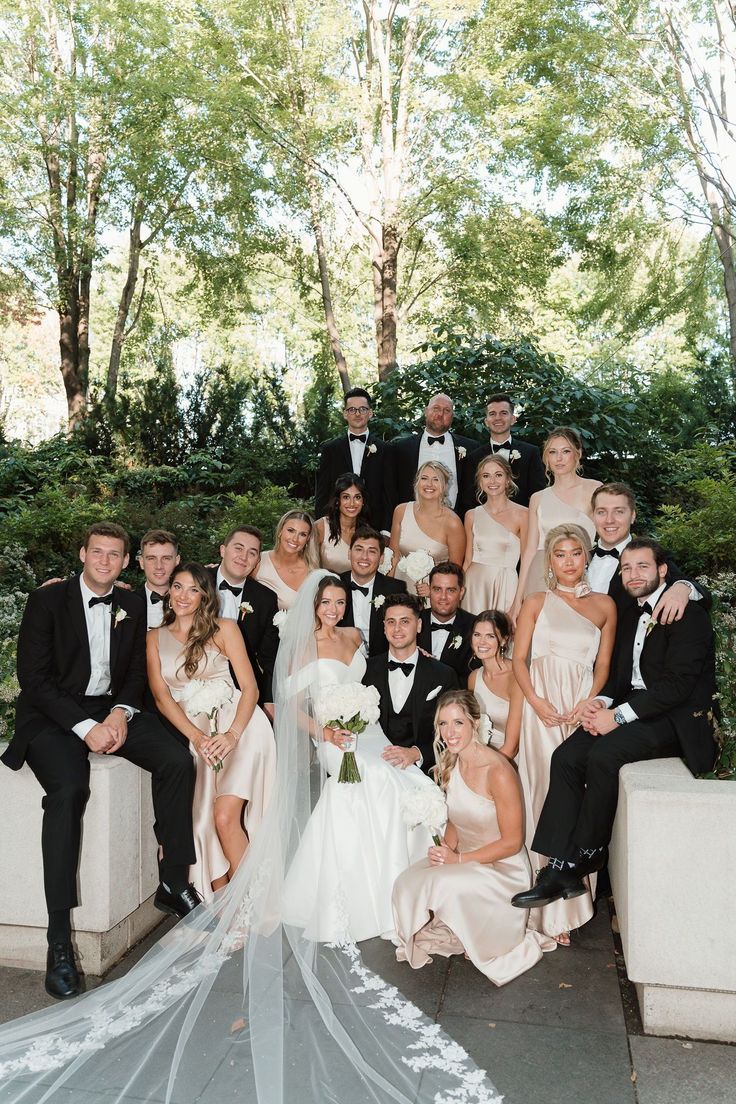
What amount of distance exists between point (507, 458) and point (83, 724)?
3689 mm

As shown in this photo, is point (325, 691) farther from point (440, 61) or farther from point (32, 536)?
point (440, 61)

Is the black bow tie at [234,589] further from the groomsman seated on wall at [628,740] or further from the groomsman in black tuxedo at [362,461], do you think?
the groomsman seated on wall at [628,740]

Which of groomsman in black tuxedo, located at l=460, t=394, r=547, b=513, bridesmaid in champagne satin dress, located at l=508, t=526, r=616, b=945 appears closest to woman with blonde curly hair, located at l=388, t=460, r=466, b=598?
groomsman in black tuxedo, located at l=460, t=394, r=547, b=513

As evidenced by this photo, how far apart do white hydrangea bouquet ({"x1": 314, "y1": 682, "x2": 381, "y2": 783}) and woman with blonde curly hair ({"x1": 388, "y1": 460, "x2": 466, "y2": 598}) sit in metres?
1.57

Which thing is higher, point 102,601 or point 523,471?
point 523,471

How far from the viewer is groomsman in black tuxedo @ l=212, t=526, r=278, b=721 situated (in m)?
5.25

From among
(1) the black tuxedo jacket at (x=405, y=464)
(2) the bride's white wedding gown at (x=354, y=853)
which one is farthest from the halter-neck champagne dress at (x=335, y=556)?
(2) the bride's white wedding gown at (x=354, y=853)

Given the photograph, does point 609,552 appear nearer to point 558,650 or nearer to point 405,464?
point 558,650

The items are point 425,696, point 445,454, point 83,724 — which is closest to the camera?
point 83,724

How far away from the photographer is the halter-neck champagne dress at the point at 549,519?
546 cm

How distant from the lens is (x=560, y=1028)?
11.0 feet

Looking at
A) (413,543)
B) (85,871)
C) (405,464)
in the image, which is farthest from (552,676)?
(405,464)

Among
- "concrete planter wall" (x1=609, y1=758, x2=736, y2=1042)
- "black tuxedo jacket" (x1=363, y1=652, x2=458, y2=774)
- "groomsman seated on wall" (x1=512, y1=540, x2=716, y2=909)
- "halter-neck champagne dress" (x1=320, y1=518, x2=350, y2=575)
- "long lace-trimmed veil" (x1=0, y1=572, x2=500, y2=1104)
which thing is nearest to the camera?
"long lace-trimmed veil" (x1=0, y1=572, x2=500, y2=1104)

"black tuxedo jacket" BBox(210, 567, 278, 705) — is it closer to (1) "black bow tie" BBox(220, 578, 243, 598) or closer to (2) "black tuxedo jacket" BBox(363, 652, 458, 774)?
(1) "black bow tie" BBox(220, 578, 243, 598)
